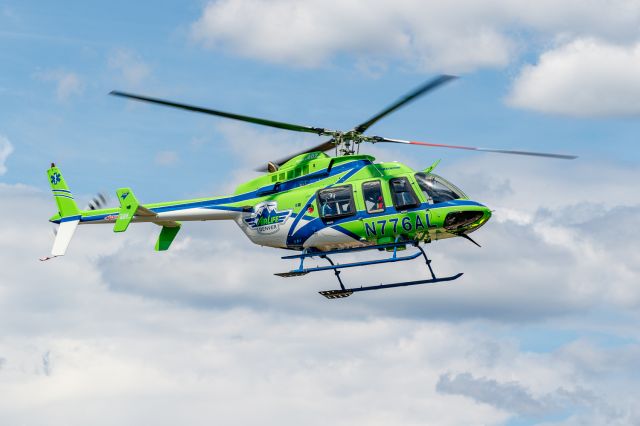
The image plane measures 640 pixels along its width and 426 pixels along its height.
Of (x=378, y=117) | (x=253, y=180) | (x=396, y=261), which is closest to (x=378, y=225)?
(x=396, y=261)

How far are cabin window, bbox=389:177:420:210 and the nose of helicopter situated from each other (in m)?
1.44

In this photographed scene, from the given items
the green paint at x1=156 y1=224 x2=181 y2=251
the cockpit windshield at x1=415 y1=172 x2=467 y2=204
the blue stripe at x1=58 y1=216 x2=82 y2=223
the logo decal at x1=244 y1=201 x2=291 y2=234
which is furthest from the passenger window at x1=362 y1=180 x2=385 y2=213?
the blue stripe at x1=58 y1=216 x2=82 y2=223

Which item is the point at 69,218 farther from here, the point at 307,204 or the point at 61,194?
the point at 307,204

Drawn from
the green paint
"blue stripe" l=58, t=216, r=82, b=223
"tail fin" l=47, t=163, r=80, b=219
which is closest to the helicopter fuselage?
the green paint

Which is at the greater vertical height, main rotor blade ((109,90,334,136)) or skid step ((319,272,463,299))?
main rotor blade ((109,90,334,136))

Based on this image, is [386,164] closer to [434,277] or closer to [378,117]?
[378,117]

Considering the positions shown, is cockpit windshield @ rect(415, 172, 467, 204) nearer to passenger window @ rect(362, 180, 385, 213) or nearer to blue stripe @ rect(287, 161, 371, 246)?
passenger window @ rect(362, 180, 385, 213)

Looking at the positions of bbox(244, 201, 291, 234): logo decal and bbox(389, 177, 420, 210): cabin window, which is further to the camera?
bbox(244, 201, 291, 234): logo decal

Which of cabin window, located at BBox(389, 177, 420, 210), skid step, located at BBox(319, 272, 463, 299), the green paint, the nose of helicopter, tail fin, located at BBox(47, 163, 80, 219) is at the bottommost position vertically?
skid step, located at BBox(319, 272, 463, 299)

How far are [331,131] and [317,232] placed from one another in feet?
15.0

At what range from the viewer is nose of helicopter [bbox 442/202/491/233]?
39.2 meters

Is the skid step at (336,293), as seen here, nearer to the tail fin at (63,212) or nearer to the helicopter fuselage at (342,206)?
the helicopter fuselage at (342,206)

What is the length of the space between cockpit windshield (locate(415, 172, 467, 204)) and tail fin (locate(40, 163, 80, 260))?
56.9 ft

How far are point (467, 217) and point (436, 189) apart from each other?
1.70m
